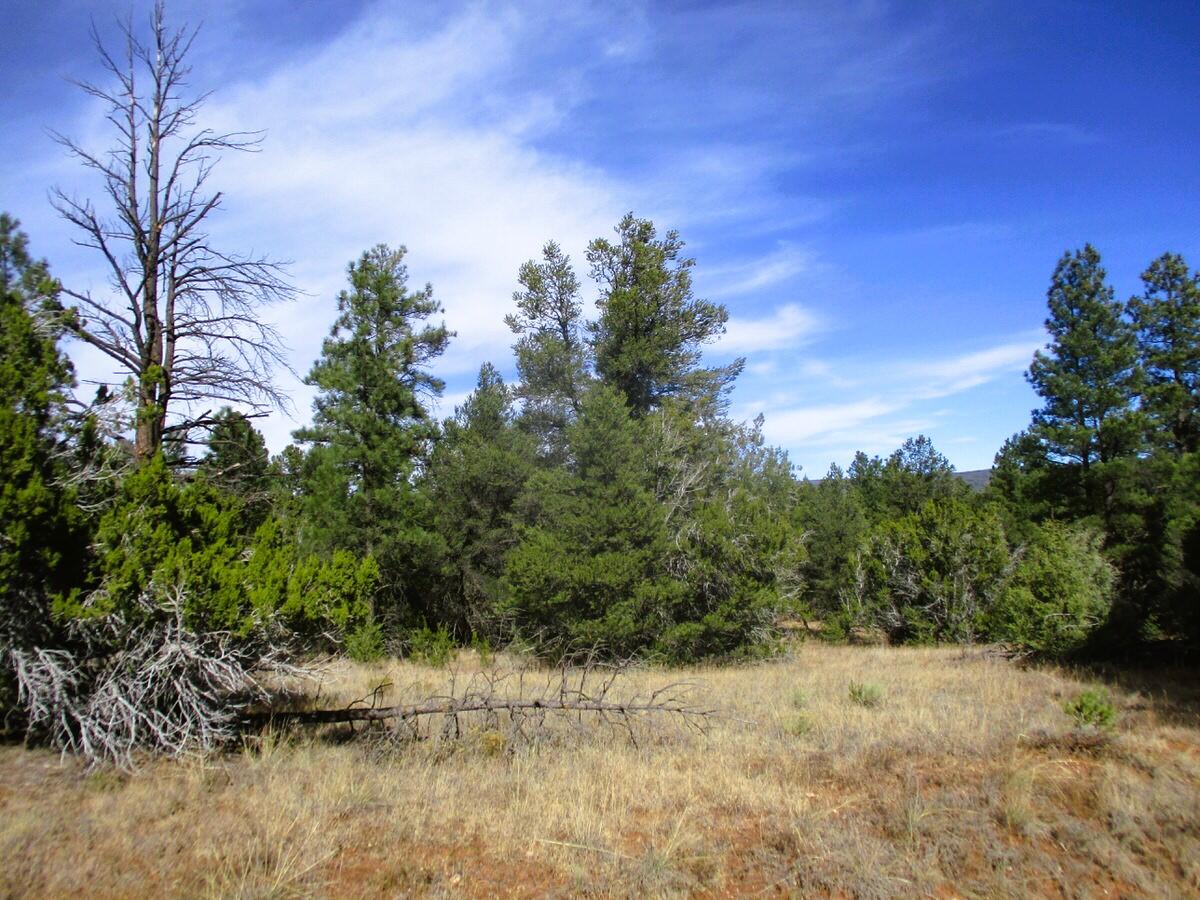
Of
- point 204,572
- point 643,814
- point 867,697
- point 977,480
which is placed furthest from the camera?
point 977,480

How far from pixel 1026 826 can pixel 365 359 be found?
55.1 feet

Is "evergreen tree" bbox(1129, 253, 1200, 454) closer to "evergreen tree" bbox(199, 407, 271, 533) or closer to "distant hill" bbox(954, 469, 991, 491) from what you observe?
"distant hill" bbox(954, 469, 991, 491)

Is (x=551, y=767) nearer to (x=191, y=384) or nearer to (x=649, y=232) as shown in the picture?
(x=191, y=384)

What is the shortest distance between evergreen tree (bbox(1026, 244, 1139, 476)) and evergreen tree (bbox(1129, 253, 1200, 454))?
1.21 metres

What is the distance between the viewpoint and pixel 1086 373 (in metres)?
22.9

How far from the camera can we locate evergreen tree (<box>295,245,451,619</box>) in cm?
1770

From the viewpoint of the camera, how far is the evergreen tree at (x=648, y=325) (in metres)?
24.5

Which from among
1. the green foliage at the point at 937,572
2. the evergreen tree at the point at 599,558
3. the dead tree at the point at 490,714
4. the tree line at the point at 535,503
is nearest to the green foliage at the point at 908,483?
the tree line at the point at 535,503

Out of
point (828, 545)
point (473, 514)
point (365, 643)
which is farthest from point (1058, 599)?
point (365, 643)

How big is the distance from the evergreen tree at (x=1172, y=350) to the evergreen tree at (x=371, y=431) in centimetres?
2358

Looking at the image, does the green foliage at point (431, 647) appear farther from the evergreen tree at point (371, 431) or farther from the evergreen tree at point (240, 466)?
the evergreen tree at point (240, 466)

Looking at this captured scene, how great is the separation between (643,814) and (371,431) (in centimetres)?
1419

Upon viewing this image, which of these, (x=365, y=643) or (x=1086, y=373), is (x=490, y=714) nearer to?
(x=365, y=643)

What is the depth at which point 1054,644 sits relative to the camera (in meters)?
14.6
